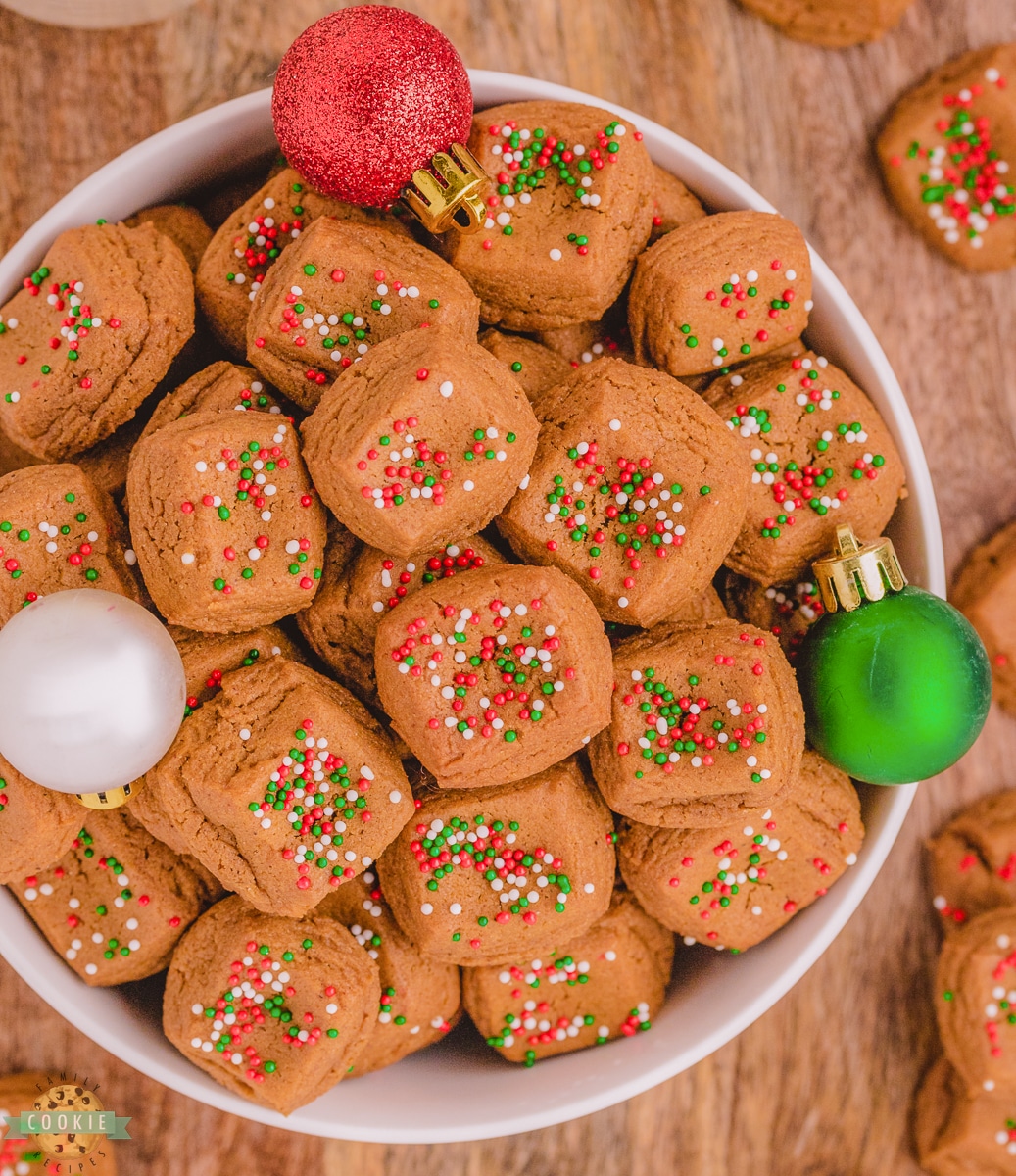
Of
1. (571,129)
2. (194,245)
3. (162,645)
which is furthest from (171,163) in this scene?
(162,645)

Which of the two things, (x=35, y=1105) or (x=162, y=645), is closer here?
(x=162, y=645)

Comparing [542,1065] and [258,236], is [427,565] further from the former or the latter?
[542,1065]

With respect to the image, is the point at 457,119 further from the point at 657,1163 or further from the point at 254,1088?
the point at 657,1163

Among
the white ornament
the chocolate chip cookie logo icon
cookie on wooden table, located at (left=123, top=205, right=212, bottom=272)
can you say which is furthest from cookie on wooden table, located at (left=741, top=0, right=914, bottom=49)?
the chocolate chip cookie logo icon

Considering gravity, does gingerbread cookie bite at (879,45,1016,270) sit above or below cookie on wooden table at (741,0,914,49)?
below

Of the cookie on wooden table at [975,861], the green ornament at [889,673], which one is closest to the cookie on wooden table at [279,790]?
the green ornament at [889,673]

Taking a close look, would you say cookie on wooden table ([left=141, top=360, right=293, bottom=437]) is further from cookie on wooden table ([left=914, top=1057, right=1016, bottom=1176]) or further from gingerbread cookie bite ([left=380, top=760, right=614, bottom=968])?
cookie on wooden table ([left=914, top=1057, right=1016, bottom=1176])

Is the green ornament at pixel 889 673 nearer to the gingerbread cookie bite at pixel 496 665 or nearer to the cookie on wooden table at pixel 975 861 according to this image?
the gingerbread cookie bite at pixel 496 665
